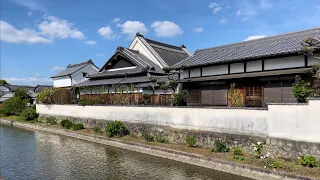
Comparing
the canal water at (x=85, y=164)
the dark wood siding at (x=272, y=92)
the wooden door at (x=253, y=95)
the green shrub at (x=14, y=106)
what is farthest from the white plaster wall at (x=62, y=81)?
the dark wood siding at (x=272, y=92)

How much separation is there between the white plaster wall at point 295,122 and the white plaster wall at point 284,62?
408 cm

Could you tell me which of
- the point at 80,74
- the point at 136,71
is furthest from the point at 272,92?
the point at 80,74

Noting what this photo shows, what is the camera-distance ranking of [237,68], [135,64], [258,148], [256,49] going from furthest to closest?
[135,64] < [256,49] < [237,68] < [258,148]

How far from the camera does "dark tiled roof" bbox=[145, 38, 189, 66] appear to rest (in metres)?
32.9

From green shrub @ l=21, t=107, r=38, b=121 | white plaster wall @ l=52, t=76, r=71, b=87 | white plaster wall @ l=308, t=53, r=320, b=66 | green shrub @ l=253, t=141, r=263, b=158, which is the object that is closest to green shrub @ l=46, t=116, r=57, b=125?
green shrub @ l=21, t=107, r=38, b=121

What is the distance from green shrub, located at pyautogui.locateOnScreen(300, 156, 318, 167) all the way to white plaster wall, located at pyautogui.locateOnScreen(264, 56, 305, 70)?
6.03 meters

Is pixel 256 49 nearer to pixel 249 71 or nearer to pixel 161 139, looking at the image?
pixel 249 71

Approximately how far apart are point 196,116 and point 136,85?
10.6 meters

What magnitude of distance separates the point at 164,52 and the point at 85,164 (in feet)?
73.0

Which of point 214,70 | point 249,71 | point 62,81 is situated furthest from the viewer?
point 62,81

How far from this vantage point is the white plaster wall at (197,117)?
13894mm

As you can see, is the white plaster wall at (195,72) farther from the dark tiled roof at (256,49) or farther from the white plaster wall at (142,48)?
the white plaster wall at (142,48)

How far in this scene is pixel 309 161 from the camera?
36.7ft

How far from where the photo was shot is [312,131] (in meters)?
11.6
